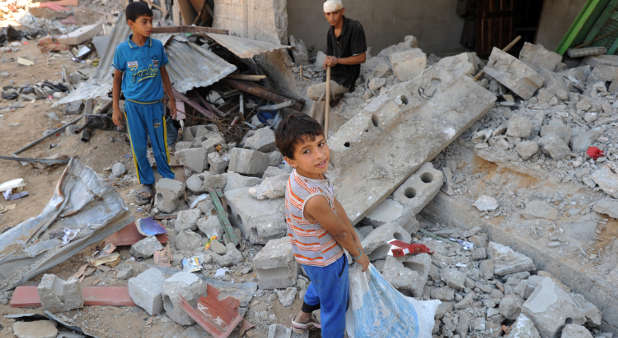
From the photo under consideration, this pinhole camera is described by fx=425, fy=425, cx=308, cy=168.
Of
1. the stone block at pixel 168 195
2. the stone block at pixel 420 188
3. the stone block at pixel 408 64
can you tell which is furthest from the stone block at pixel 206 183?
the stone block at pixel 408 64

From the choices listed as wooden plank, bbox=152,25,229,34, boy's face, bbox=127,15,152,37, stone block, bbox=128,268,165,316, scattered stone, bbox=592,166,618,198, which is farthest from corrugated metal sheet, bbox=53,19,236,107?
scattered stone, bbox=592,166,618,198

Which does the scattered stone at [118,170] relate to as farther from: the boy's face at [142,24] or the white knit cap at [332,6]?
the white knit cap at [332,6]

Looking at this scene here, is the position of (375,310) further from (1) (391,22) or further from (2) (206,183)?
(1) (391,22)

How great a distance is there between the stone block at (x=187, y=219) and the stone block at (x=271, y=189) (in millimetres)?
643

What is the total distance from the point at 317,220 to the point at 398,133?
254cm

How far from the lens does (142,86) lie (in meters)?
4.46

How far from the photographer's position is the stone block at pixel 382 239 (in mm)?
3520

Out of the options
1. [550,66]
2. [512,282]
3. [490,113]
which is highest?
[550,66]

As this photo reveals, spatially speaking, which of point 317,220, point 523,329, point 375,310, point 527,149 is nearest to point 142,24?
point 317,220

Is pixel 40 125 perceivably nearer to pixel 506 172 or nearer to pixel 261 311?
pixel 261 311

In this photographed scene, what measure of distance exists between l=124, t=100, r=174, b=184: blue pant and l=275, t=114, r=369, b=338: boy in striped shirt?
288 centimetres

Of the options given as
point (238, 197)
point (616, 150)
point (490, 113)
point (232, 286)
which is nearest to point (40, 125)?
point (238, 197)

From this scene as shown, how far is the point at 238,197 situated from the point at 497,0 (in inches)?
261

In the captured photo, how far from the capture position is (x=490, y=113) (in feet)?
15.3
